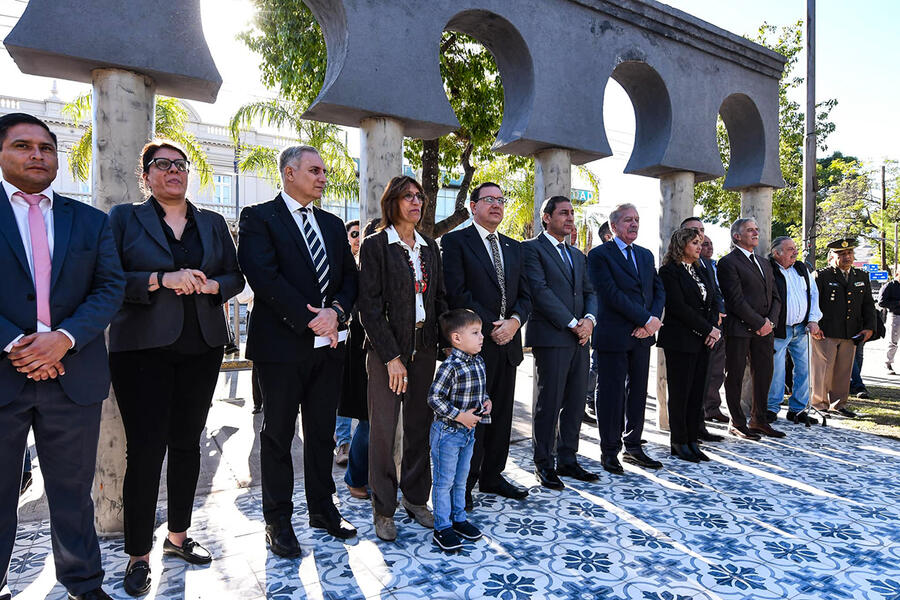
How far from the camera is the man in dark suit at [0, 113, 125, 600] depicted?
2514 millimetres

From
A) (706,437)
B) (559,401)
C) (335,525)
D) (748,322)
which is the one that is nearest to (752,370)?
(748,322)

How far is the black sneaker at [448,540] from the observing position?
3379 mm

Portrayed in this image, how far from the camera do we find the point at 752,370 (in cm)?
620

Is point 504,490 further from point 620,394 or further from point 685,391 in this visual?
point 685,391

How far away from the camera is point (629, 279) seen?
16.3 feet

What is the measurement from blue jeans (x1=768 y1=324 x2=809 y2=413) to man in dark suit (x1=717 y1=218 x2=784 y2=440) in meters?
0.63

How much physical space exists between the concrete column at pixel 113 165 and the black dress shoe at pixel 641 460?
3.95 m

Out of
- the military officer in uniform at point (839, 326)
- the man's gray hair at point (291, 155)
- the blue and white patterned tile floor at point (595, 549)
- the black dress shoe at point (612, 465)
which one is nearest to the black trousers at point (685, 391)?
the blue and white patterned tile floor at point (595, 549)

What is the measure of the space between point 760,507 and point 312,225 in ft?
12.2

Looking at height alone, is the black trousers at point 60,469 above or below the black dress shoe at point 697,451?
above

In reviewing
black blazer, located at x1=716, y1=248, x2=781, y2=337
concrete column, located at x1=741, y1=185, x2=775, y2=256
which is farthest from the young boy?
concrete column, located at x1=741, y1=185, x2=775, y2=256

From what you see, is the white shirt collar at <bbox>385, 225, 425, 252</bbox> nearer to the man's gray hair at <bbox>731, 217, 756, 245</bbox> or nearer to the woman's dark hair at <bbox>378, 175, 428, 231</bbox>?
the woman's dark hair at <bbox>378, 175, 428, 231</bbox>

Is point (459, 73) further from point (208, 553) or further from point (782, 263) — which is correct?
point (208, 553)

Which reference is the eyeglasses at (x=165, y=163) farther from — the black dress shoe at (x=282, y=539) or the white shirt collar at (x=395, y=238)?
the black dress shoe at (x=282, y=539)
